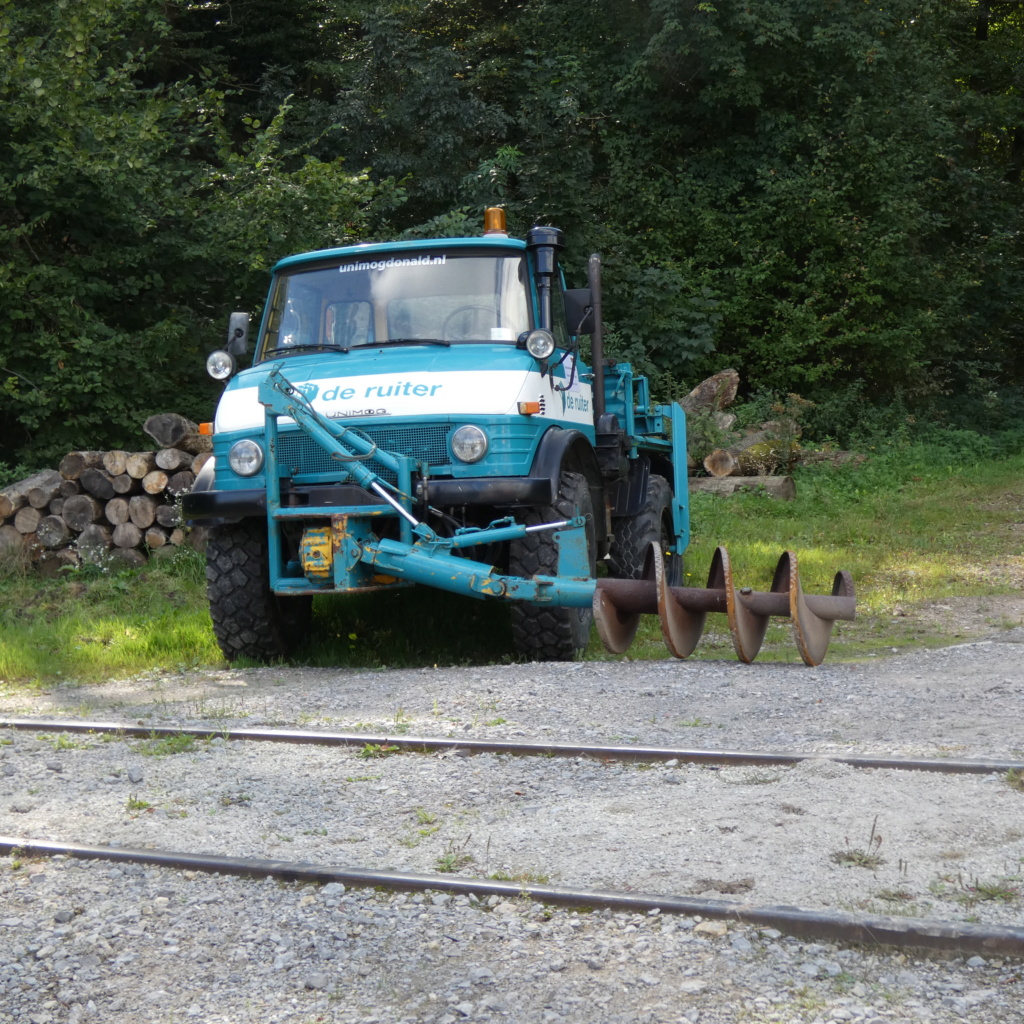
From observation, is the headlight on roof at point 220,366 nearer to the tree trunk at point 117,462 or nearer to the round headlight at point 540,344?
the round headlight at point 540,344

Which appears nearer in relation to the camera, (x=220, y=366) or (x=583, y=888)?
(x=583, y=888)

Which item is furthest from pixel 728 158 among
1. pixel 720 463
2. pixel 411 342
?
pixel 411 342

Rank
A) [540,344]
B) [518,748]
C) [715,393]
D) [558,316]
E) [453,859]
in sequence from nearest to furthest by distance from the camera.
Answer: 1. [453,859]
2. [518,748]
3. [540,344]
4. [558,316]
5. [715,393]

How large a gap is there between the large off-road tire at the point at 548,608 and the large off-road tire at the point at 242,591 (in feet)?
5.28

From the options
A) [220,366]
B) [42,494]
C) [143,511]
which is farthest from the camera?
[42,494]

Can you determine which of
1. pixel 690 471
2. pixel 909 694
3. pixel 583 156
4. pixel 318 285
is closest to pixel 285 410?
pixel 318 285

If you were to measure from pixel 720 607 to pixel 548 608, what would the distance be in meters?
1.06

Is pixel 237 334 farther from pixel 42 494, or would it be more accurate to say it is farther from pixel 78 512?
pixel 42 494

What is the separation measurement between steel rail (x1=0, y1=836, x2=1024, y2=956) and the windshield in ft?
14.2

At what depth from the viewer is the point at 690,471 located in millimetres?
17625

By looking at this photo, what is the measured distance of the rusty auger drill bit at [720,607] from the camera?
6707 millimetres

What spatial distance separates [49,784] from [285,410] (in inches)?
105

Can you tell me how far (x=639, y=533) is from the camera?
9.72 metres

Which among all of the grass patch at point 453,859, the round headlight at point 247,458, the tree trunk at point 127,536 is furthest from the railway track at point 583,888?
the tree trunk at point 127,536
